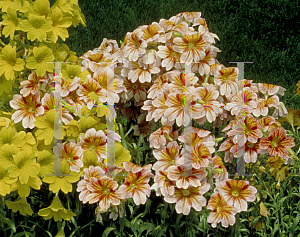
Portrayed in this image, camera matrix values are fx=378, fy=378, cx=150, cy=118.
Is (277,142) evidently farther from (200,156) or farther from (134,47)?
(134,47)

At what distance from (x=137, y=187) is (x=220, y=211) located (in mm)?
388

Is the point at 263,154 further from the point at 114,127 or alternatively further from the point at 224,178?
the point at 114,127

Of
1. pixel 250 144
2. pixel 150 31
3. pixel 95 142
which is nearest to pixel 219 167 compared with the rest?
pixel 250 144

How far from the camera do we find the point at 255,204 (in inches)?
75.9

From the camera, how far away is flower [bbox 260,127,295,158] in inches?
72.7

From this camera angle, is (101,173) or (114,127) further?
(114,127)

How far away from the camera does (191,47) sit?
6.30 feet

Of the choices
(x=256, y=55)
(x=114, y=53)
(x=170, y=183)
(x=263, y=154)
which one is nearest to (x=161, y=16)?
(x=256, y=55)

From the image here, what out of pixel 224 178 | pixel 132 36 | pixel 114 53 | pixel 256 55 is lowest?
pixel 256 55

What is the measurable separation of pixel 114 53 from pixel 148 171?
79 centimetres

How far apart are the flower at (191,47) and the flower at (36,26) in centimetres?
62

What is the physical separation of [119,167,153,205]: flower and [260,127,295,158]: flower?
60cm

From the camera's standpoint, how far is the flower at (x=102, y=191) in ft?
5.37

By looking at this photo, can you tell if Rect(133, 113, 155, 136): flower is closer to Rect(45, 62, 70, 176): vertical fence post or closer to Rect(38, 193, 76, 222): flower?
Rect(45, 62, 70, 176): vertical fence post
